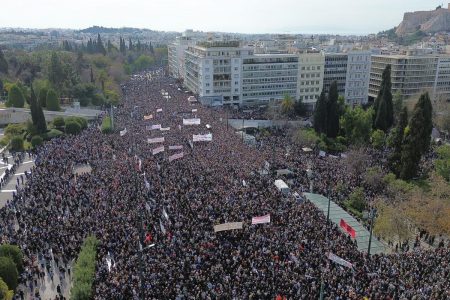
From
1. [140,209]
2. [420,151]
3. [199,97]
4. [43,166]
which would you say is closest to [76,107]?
[199,97]

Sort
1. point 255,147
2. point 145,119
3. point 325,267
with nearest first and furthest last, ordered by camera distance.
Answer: point 325,267, point 255,147, point 145,119

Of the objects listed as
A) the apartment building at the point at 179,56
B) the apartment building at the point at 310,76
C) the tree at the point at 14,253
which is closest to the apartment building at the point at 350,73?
the apartment building at the point at 310,76

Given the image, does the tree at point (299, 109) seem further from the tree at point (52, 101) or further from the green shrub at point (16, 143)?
the green shrub at point (16, 143)

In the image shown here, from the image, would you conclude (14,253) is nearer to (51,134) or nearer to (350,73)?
(51,134)

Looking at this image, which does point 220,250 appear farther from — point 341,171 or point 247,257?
point 341,171

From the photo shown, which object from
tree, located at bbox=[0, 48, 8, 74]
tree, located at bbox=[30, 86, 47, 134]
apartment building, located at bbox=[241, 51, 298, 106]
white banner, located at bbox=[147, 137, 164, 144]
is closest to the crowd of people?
white banner, located at bbox=[147, 137, 164, 144]

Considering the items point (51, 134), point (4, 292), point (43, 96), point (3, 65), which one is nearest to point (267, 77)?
point (43, 96)

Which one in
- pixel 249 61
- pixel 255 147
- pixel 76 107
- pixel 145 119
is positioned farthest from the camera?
pixel 249 61
